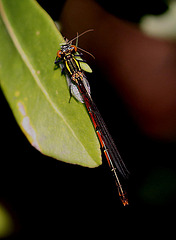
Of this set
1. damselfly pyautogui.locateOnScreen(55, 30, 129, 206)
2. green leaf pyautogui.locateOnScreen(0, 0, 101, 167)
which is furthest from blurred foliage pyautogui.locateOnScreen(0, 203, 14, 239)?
green leaf pyautogui.locateOnScreen(0, 0, 101, 167)

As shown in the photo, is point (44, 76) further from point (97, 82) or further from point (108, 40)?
point (108, 40)

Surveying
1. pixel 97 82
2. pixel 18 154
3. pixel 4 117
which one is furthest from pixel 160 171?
pixel 4 117

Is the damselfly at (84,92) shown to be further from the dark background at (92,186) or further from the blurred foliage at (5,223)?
the blurred foliage at (5,223)

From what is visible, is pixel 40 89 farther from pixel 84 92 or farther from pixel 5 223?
pixel 5 223

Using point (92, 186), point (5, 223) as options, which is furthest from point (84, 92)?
point (5, 223)

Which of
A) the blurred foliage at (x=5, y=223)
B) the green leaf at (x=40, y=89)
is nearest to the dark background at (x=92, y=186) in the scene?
the blurred foliage at (x=5, y=223)

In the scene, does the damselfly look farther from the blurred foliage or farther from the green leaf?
the blurred foliage
